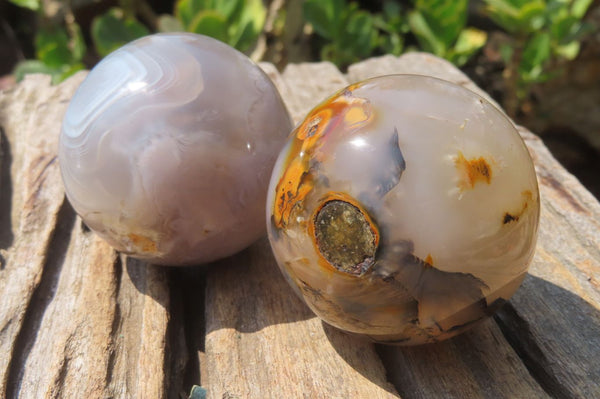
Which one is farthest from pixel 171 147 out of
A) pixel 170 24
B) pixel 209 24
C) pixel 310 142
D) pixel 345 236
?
pixel 170 24

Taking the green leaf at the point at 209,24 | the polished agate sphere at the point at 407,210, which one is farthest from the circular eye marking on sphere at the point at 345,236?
the green leaf at the point at 209,24

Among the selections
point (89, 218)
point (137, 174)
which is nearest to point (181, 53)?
point (137, 174)

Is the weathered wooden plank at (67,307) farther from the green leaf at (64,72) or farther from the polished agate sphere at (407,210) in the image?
the green leaf at (64,72)

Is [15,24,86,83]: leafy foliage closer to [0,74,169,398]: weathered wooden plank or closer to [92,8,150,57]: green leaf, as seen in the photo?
[92,8,150,57]: green leaf

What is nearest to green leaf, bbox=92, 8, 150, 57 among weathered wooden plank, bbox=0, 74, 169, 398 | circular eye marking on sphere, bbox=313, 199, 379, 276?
weathered wooden plank, bbox=0, 74, 169, 398

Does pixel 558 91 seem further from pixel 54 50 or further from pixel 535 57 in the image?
pixel 54 50

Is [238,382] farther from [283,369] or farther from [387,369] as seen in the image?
[387,369]

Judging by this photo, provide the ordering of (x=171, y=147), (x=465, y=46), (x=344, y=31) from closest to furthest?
(x=171, y=147)
(x=465, y=46)
(x=344, y=31)
